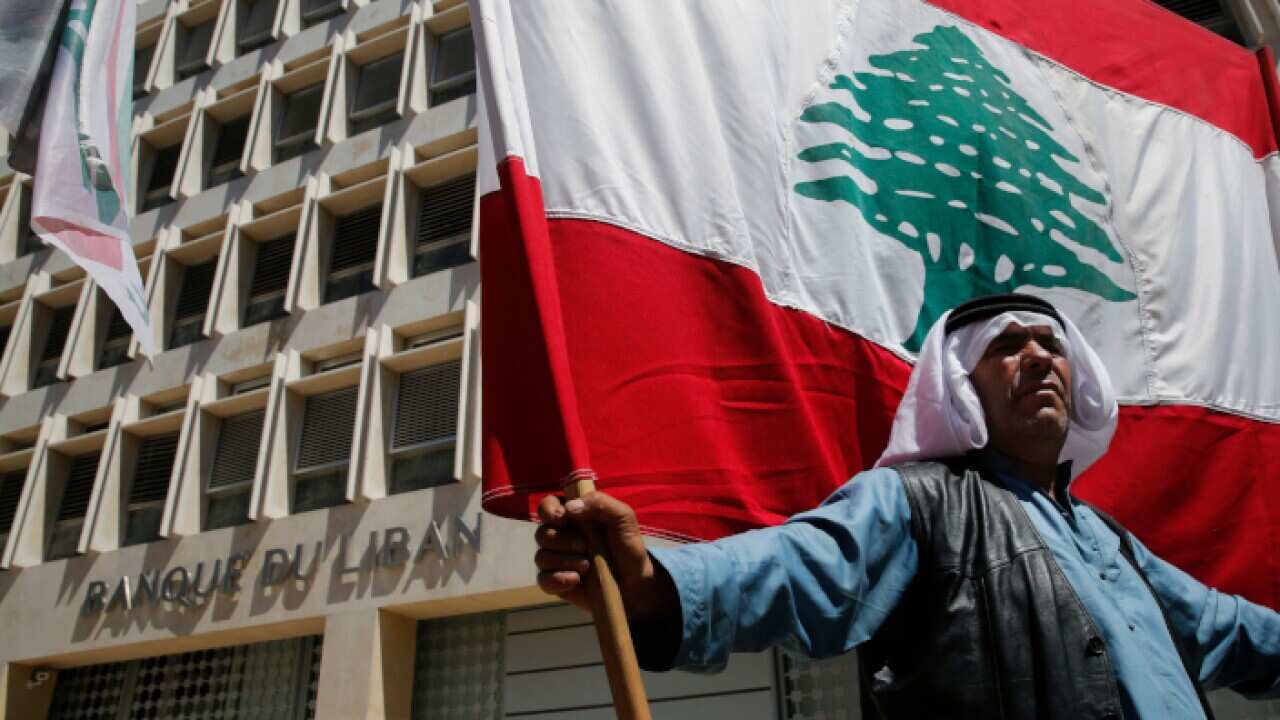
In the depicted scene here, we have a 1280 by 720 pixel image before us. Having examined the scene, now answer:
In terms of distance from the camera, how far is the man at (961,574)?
73.5 inches

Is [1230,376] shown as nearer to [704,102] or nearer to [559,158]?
[704,102]

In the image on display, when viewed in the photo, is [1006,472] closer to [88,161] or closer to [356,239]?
[88,161]

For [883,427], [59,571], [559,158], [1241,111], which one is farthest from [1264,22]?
[59,571]

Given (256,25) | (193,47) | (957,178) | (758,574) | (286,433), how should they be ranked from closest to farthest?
(758,574) → (957,178) → (286,433) → (256,25) → (193,47)

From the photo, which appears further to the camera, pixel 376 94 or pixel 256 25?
pixel 256 25

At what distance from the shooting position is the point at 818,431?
301cm

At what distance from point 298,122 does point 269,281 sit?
2.60 metres

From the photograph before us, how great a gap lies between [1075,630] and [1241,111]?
363 centimetres

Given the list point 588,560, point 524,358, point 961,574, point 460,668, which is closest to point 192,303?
point 460,668

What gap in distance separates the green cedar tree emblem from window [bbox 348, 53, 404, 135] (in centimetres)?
1261

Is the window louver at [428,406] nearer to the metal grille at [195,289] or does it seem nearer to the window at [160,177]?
the metal grille at [195,289]

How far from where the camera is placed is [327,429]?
14.2m

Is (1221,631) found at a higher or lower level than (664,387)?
lower

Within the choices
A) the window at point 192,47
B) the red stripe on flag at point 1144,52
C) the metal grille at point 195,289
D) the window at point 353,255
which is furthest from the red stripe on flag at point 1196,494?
the window at point 192,47
